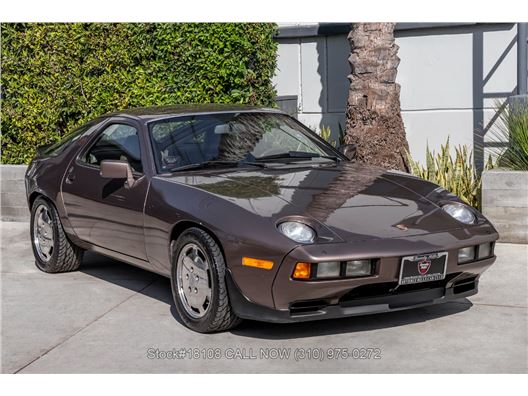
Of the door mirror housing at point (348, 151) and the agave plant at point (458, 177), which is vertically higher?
the door mirror housing at point (348, 151)

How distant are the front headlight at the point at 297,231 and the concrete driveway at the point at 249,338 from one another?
681mm

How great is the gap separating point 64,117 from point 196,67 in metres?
1.82

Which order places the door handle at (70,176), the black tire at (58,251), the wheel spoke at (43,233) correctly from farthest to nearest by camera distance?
the wheel spoke at (43,233), the black tire at (58,251), the door handle at (70,176)

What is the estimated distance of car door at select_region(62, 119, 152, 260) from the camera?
21.6ft

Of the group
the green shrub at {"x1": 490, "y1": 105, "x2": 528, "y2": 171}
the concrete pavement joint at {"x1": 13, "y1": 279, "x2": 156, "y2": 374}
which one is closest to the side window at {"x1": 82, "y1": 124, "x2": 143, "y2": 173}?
the concrete pavement joint at {"x1": 13, "y1": 279, "x2": 156, "y2": 374}

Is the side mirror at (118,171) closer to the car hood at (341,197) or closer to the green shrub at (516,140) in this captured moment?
the car hood at (341,197)

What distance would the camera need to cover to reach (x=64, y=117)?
1083 centimetres

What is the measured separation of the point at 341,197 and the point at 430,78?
5183 mm

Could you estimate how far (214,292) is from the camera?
18.7 ft

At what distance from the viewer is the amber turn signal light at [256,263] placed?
5371 millimetres

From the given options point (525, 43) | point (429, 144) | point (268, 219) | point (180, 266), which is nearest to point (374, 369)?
point (268, 219)

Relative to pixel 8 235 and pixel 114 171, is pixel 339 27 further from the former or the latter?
pixel 114 171

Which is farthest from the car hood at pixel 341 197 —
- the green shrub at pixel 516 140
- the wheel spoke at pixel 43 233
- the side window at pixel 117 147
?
the green shrub at pixel 516 140

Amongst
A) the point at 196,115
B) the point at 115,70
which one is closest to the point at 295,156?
the point at 196,115
